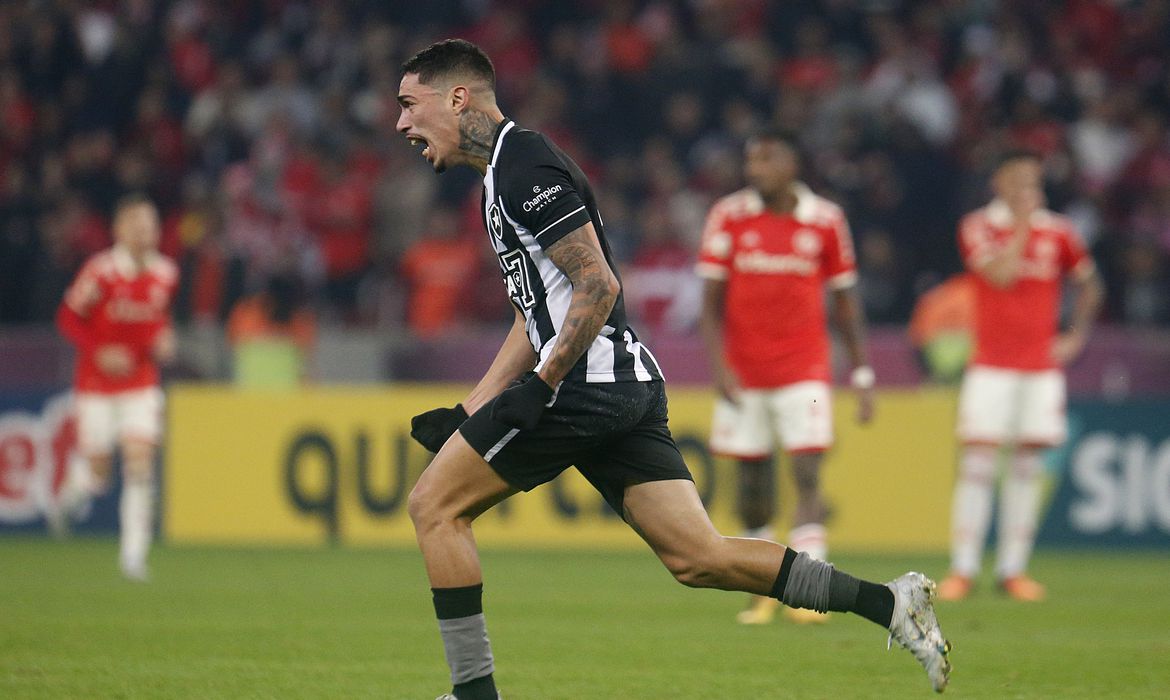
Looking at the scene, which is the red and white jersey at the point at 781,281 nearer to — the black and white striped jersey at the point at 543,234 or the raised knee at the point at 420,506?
the black and white striped jersey at the point at 543,234

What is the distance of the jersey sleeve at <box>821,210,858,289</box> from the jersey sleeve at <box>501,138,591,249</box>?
4.15 m

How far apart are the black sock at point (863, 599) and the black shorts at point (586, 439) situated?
0.65 metres

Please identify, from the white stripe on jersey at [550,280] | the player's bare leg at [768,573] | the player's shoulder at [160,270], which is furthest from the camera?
the player's shoulder at [160,270]

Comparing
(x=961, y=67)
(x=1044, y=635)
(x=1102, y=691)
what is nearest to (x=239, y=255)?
(x=961, y=67)

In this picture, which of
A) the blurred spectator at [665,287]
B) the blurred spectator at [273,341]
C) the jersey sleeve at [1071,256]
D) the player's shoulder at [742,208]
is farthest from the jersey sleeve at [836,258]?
the blurred spectator at [273,341]

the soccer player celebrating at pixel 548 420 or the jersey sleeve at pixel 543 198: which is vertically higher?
the jersey sleeve at pixel 543 198

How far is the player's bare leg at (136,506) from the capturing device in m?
11.7

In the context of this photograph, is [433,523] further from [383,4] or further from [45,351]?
[383,4]

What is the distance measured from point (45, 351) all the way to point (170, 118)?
466 centimetres

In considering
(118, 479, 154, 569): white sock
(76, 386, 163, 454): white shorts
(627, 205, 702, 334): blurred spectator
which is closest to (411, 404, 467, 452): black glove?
(118, 479, 154, 569): white sock

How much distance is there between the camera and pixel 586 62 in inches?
765

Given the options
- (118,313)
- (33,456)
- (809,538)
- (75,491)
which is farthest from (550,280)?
(33,456)

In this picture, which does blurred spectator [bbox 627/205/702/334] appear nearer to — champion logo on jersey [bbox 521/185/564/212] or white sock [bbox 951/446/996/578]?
white sock [bbox 951/446/996/578]

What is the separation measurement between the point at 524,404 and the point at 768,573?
1072 mm
